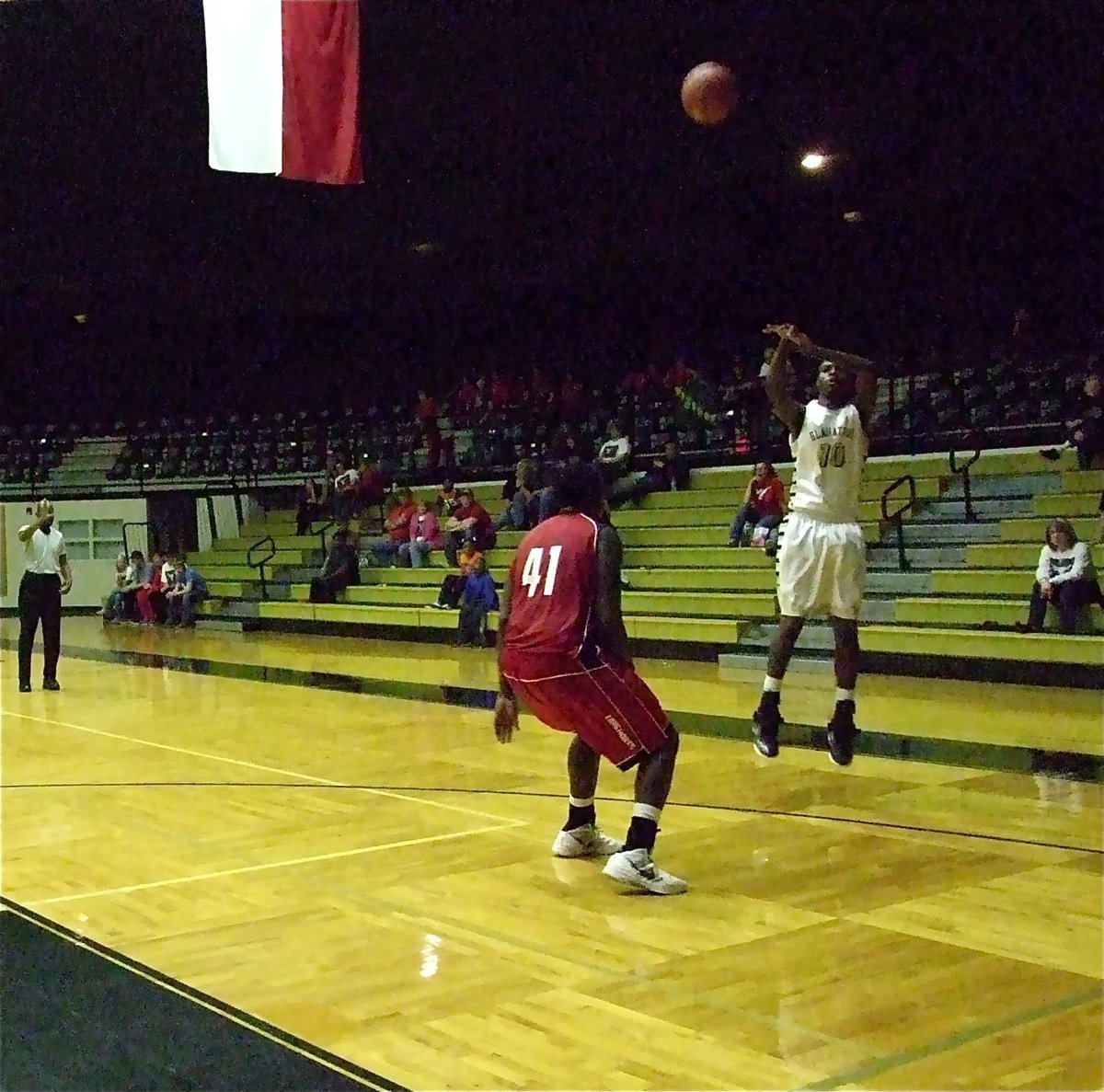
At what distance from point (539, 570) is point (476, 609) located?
368 inches

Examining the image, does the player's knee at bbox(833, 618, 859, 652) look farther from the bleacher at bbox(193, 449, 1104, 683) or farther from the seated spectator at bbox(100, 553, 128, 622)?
the seated spectator at bbox(100, 553, 128, 622)

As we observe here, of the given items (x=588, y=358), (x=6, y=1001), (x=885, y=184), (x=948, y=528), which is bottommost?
(x=6, y=1001)

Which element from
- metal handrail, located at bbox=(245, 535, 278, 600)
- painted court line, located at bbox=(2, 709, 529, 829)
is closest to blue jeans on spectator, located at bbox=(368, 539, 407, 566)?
metal handrail, located at bbox=(245, 535, 278, 600)

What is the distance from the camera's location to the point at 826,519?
581cm

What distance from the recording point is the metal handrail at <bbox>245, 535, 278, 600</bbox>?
18156 millimetres

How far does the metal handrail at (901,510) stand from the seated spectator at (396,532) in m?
6.11

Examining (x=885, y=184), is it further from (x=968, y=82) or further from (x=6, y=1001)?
(x=6, y=1001)

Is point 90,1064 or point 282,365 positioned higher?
point 282,365

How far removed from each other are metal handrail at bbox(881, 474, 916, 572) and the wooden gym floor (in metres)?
3.90

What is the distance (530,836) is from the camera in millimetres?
5020

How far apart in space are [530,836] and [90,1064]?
239cm

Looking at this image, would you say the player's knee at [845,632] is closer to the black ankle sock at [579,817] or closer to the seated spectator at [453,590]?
the black ankle sock at [579,817]

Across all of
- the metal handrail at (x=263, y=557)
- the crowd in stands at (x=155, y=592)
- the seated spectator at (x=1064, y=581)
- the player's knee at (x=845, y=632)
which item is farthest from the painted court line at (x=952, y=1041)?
the crowd in stands at (x=155, y=592)

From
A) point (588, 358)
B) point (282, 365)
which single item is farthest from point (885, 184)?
point (282, 365)
